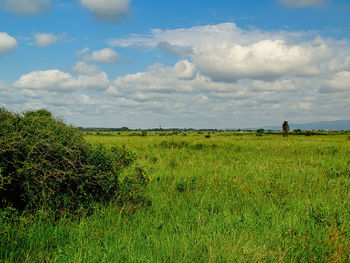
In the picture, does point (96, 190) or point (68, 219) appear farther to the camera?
point (96, 190)

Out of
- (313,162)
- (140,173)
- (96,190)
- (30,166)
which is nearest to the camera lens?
(30,166)

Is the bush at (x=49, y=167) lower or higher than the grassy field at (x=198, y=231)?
higher

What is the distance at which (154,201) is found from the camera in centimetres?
624

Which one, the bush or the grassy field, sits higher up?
the bush

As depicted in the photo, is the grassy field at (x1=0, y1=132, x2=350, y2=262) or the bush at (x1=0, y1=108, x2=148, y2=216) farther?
the bush at (x1=0, y1=108, x2=148, y2=216)

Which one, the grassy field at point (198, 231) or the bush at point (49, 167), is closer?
the grassy field at point (198, 231)

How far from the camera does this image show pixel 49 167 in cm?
491

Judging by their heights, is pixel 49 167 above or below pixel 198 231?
above

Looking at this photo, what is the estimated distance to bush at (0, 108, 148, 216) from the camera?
15.4 ft

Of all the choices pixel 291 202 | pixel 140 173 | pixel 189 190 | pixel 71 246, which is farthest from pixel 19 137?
pixel 291 202

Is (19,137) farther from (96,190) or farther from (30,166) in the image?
(96,190)

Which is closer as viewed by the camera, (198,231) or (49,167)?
(198,231)

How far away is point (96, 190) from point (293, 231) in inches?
159

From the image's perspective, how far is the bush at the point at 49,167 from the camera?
4691 millimetres
